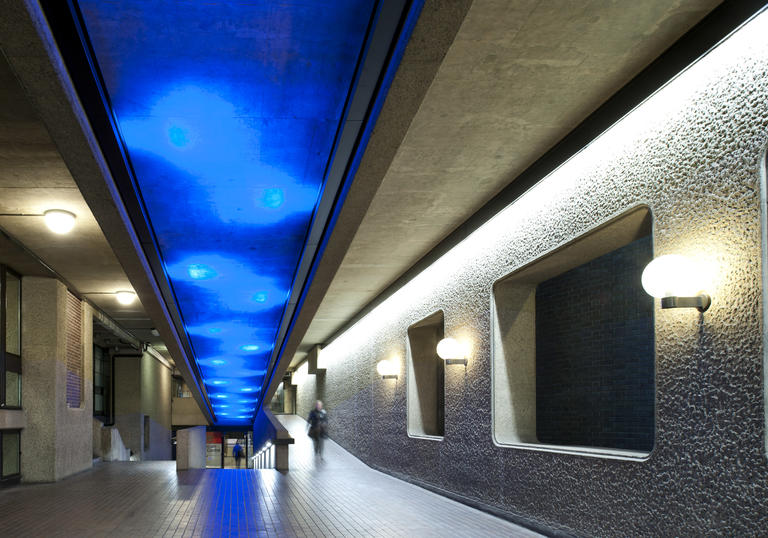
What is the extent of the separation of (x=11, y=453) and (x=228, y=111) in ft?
26.5

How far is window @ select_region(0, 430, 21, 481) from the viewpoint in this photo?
424 inches

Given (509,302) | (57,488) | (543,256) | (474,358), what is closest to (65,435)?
(57,488)

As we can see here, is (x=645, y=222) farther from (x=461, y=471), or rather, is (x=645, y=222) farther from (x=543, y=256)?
(x=461, y=471)

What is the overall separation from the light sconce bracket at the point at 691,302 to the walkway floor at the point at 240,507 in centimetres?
289

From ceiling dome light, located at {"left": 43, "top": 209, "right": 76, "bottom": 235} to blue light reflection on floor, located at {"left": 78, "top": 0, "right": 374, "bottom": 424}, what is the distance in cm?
92

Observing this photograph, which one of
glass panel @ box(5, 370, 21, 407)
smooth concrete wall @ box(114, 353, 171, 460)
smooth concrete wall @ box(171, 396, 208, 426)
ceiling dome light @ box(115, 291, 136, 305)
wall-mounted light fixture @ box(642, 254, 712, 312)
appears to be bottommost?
smooth concrete wall @ box(171, 396, 208, 426)

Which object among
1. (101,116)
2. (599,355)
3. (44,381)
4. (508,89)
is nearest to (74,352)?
(44,381)

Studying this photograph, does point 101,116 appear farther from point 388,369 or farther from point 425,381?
point 388,369

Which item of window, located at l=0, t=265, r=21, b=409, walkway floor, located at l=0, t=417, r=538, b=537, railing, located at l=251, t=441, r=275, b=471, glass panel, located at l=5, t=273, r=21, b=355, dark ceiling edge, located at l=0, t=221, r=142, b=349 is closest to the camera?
walkway floor, located at l=0, t=417, r=538, b=537

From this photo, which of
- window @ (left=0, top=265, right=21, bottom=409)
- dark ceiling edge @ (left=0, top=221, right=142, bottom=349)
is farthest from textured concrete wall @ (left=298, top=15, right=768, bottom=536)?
window @ (left=0, top=265, right=21, bottom=409)

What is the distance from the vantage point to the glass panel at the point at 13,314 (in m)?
11.2

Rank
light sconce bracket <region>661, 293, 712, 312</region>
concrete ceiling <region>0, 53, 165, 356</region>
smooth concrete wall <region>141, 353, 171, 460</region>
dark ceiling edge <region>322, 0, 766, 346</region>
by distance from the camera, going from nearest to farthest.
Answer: dark ceiling edge <region>322, 0, 766, 346</region>, light sconce bracket <region>661, 293, 712, 312</region>, concrete ceiling <region>0, 53, 165, 356</region>, smooth concrete wall <region>141, 353, 171, 460</region>

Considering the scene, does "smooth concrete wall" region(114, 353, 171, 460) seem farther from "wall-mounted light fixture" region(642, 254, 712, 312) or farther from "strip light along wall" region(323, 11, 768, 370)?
"wall-mounted light fixture" region(642, 254, 712, 312)

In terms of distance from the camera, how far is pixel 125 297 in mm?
13328
